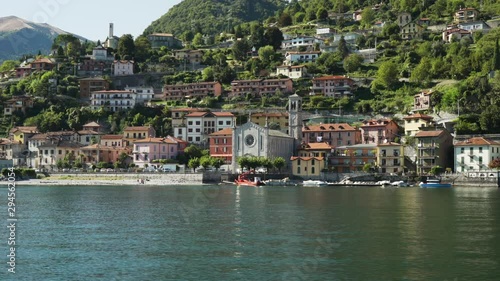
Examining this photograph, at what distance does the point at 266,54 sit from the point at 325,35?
17.3 m

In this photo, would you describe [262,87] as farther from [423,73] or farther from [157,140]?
[423,73]

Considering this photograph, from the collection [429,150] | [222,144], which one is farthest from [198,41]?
[429,150]

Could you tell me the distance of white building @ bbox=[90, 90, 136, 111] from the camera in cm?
11119

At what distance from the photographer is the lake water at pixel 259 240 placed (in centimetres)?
2809

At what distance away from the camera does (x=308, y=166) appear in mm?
86938

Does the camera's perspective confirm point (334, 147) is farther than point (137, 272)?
Yes

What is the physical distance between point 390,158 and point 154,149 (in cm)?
2826

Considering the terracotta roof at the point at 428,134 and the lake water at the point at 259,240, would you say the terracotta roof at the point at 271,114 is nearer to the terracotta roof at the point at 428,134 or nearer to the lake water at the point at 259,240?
the terracotta roof at the point at 428,134

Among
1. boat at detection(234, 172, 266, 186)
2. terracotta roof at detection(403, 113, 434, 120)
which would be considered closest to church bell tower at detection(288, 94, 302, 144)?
boat at detection(234, 172, 266, 186)

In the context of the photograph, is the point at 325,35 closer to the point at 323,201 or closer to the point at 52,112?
the point at 52,112

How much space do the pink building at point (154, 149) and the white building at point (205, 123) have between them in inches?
189

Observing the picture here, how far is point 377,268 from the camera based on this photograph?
28.5m

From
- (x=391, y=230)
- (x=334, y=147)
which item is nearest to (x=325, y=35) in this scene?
(x=334, y=147)

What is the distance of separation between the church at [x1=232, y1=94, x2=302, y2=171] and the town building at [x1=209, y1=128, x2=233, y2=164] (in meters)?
2.58
